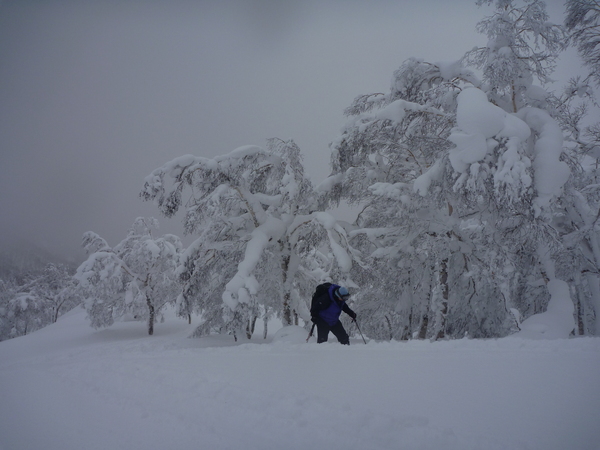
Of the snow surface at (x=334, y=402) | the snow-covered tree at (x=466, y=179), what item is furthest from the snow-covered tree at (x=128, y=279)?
the snow-covered tree at (x=466, y=179)

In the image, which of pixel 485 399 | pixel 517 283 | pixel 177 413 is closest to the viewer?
pixel 485 399

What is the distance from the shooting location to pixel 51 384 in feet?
14.8

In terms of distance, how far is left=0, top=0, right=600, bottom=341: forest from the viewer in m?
6.25

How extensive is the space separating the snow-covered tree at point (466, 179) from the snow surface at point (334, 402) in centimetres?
334

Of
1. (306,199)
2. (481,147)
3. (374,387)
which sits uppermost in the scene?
(481,147)

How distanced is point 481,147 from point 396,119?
2.23m

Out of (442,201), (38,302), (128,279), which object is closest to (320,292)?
(442,201)

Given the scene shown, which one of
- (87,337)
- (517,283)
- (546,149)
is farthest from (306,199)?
(87,337)

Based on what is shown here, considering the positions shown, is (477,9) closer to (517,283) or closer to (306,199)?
(306,199)

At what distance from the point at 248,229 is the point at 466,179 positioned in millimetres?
6572

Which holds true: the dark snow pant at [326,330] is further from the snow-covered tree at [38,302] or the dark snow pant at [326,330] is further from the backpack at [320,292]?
the snow-covered tree at [38,302]

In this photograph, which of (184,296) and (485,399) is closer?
(485,399)

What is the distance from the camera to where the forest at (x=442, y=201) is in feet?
20.5

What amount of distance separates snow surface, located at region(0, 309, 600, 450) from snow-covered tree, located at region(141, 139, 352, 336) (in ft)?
12.3
